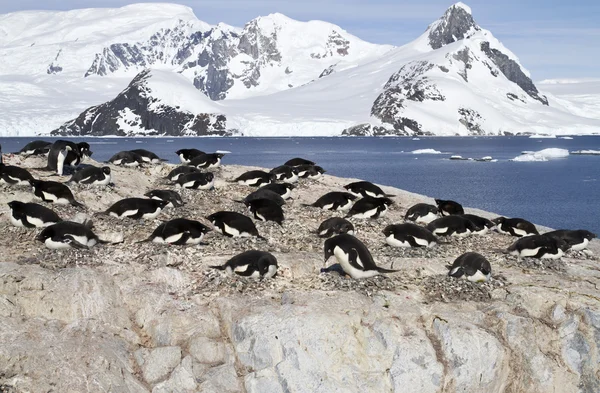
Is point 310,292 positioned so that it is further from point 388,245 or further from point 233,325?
point 388,245

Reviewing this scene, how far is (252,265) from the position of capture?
1455 cm

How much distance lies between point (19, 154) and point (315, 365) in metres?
16.4

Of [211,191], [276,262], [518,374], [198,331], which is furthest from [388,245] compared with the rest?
[211,191]

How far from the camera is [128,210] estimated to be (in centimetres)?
1814

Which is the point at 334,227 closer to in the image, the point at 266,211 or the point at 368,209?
the point at 266,211

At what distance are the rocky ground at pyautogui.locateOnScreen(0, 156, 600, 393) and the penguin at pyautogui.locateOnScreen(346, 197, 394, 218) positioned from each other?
13.5 feet

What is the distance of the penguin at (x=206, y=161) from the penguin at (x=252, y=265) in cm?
1108

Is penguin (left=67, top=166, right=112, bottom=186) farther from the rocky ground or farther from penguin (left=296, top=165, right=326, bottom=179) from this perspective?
penguin (left=296, top=165, right=326, bottom=179)

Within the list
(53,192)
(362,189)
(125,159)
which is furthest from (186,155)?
(53,192)

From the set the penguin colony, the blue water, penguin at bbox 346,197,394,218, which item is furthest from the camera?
the blue water

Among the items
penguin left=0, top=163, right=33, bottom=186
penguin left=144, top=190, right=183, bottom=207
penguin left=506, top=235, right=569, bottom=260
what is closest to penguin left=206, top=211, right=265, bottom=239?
penguin left=144, top=190, right=183, bottom=207

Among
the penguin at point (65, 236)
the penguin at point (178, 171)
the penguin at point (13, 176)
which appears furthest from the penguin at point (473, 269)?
the penguin at point (13, 176)

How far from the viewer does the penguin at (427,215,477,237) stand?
61.5ft

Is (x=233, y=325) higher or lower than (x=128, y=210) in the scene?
lower
